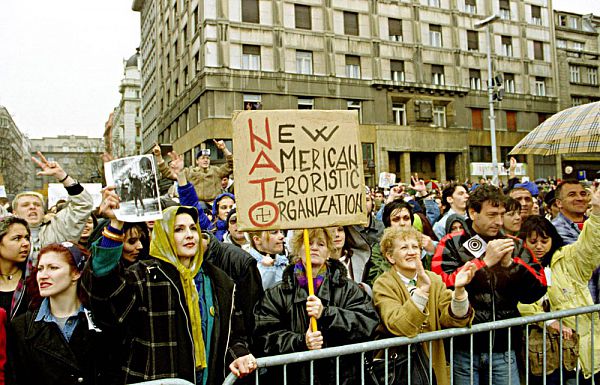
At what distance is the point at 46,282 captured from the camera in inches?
124

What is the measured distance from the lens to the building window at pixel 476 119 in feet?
117

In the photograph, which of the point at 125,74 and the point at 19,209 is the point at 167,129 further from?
the point at 125,74

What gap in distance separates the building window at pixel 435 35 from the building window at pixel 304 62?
8.91 m

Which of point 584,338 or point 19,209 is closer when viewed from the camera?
point 584,338

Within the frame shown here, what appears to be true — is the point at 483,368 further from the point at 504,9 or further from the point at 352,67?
the point at 504,9

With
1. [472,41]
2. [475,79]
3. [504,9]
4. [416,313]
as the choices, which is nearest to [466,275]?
[416,313]

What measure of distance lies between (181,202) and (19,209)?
1561 millimetres

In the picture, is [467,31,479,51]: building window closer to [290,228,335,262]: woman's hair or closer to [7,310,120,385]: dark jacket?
[290,228,335,262]: woman's hair

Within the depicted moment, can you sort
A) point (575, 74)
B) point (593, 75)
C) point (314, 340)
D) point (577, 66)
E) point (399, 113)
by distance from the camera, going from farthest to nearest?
point (593, 75) → point (577, 66) → point (575, 74) → point (399, 113) → point (314, 340)

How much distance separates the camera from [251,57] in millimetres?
28828

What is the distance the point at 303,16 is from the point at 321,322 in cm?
2909

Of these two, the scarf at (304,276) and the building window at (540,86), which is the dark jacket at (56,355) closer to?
the scarf at (304,276)

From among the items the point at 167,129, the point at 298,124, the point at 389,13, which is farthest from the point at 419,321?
the point at 167,129

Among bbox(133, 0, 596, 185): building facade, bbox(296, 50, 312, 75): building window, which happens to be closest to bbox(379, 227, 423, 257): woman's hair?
bbox(133, 0, 596, 185): building facade
